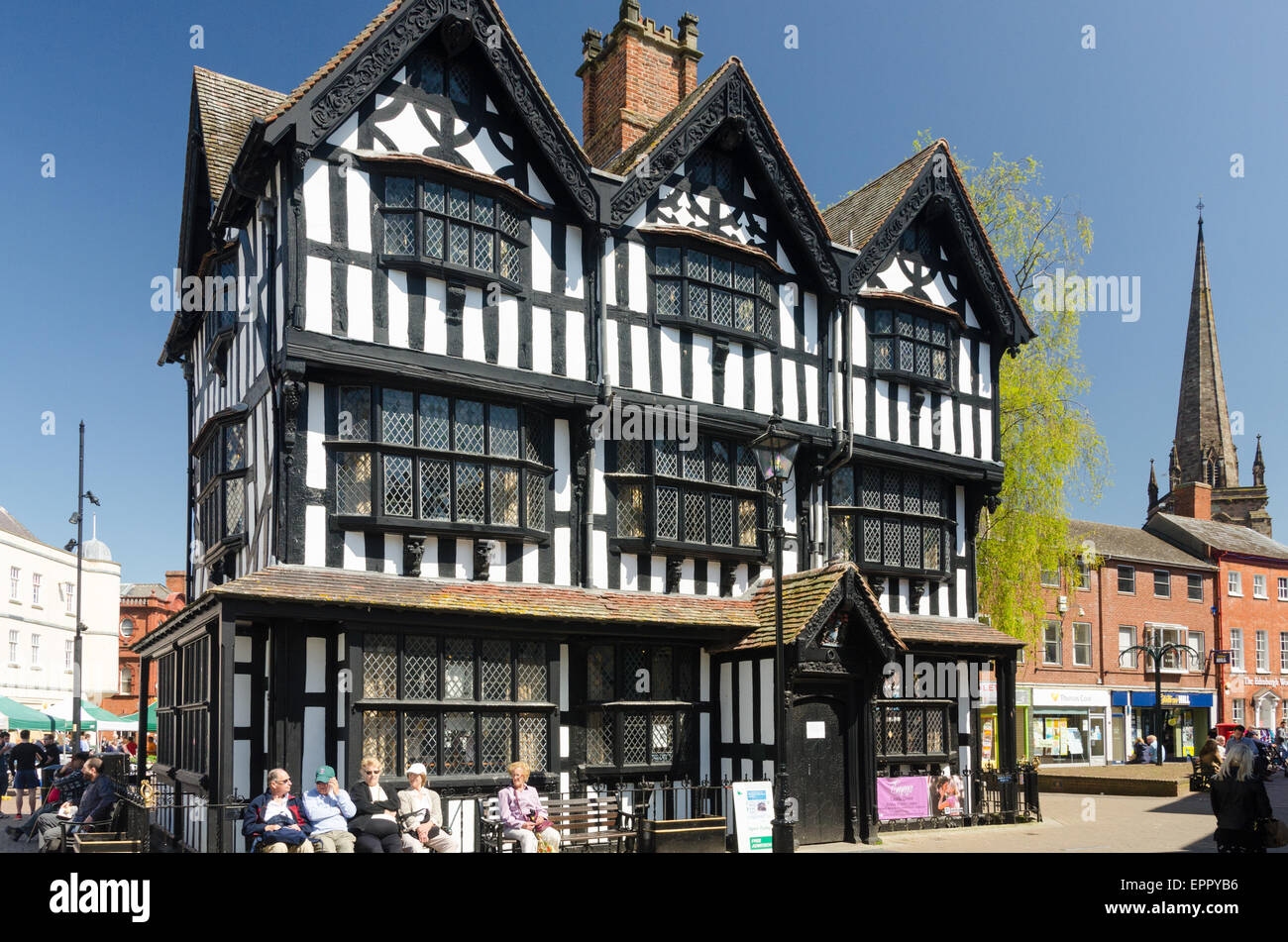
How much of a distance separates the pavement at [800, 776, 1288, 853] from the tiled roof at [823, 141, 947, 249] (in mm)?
10276

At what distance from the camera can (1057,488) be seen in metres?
26.9

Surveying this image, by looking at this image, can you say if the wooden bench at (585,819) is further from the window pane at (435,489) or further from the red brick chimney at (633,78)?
the red brick chimney at (633,78)

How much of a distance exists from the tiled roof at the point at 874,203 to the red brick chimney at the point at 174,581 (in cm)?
5320

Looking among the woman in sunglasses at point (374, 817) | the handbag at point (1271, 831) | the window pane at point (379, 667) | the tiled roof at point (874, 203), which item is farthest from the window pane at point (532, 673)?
the tiled roof at point (874, 203)

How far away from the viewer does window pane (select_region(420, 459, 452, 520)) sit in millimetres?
16062

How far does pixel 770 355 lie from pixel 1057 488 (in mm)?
10299

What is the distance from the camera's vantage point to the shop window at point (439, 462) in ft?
51.3

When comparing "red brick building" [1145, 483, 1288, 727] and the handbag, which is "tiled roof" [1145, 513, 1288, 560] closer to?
Result: "red brick building" [1145, 483, 1288, 727]

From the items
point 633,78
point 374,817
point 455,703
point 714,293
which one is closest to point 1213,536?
point 633,78

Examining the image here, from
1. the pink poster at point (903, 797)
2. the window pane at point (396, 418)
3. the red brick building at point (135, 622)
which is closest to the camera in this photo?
the window pane at point (396, 418)
